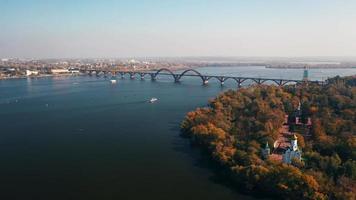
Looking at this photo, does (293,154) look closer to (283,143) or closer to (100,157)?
(283,143)

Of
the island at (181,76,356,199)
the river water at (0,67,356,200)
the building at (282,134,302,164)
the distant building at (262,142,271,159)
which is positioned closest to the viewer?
the island at (181,76,356,199)

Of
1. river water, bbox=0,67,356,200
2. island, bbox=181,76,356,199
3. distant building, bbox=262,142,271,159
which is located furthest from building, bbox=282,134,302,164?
river water, bbox=0,67,356,200

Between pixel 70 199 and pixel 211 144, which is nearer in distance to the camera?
pixel 70 199

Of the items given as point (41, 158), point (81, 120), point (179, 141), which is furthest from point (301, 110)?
point (41, 158)

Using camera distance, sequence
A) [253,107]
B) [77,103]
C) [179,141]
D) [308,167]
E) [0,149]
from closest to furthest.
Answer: [308,167]
[0,149]
[179,141]
[253,107]
[77,103]

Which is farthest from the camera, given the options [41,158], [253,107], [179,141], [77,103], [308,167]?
[77,103]

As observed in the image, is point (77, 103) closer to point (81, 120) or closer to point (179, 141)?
point (81, 120)

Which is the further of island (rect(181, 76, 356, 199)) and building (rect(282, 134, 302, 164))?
building (rect(282, 134, 302, 164))

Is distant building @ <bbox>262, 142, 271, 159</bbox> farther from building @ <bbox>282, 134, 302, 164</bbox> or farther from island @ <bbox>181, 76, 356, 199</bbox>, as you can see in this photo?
building @ <bbox>282, 134, 302, 164</bbox>

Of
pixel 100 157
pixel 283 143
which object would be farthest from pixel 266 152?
pixel 100 157
